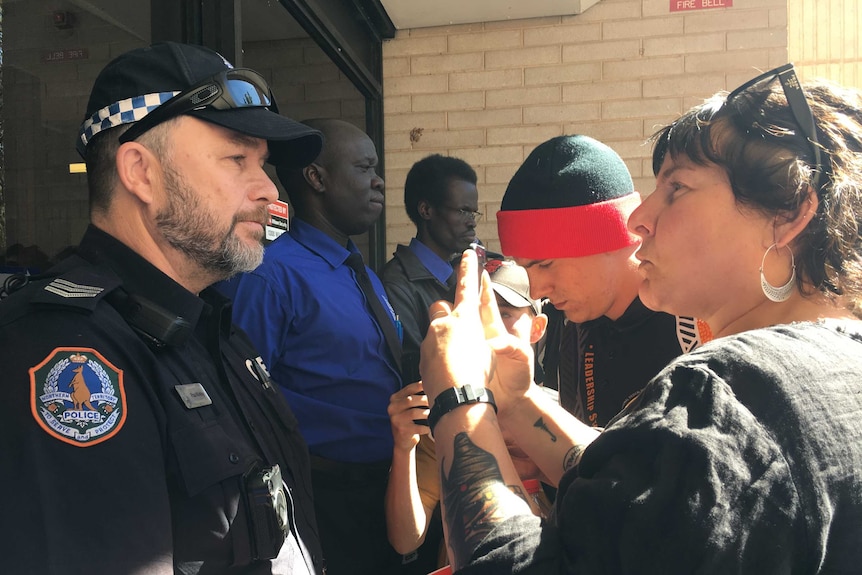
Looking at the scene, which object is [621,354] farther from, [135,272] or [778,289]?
[135,272]

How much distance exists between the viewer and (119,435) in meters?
1.13

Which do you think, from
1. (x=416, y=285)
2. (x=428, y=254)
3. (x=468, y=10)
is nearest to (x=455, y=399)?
(x=416, y=285)

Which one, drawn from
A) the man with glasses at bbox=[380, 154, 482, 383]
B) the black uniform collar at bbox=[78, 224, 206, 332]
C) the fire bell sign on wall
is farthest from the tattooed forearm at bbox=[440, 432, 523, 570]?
the fire bell sign on wall

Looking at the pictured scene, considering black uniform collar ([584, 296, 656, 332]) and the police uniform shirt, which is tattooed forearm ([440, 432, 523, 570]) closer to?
the police uniform shirt

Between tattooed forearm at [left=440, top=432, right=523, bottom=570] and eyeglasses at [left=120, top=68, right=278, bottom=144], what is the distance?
3.06 ft

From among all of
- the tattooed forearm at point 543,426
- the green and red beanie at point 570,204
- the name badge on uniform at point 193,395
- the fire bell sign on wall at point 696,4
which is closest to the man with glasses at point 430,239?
the green and red beanie at point 570,204

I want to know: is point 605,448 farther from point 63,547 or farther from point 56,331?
point 56,331

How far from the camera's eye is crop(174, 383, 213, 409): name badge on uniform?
1295 mm

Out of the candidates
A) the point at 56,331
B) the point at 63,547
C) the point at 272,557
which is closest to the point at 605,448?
the point at 272,557

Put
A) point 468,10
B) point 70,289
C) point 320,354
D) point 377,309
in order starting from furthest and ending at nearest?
point 468,10 < point 377,309 < point 320,354 < point 70,289

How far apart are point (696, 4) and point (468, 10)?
6.05 ft

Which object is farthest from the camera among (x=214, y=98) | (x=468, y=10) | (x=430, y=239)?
(x=468, y=10)

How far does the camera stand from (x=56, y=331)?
117 cm

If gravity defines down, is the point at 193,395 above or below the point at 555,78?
below
